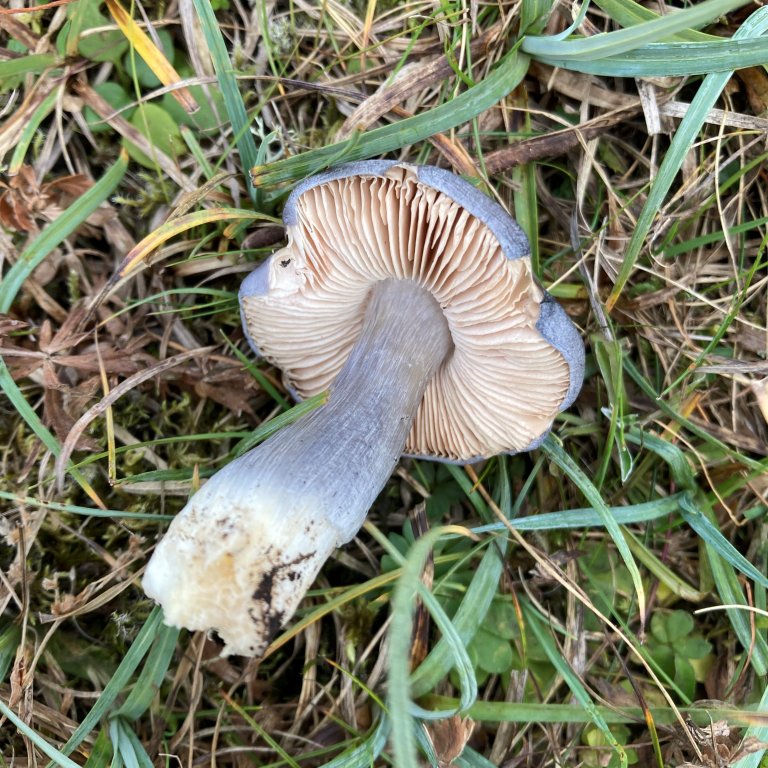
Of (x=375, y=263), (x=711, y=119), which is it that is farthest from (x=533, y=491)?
(x=711, y=119)

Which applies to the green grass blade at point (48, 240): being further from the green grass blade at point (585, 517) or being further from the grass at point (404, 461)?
the green grass blade at point (585, 517)

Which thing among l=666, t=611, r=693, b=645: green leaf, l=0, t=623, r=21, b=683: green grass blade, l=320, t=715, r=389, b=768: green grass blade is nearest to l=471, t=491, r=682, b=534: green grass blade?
l=666, t=611, r=693, b=645: green leaf

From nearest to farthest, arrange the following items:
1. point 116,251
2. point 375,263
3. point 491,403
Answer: point 375,263, point 491,403, point 116,251

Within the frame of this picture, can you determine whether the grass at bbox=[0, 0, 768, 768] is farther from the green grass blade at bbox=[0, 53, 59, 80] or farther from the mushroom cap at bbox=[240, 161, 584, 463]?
the mushroom cap at bbox=[240, 161, 584, 463]

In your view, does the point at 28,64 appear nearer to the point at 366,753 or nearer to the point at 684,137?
the point at 684,137

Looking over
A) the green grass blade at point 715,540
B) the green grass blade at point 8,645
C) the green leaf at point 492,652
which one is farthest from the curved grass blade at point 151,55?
the green grass blade at point 715,540

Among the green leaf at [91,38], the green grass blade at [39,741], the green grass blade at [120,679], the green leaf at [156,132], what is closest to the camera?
the green grass blade at [39,741]

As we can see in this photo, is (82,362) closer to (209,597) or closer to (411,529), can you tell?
(209,597)
